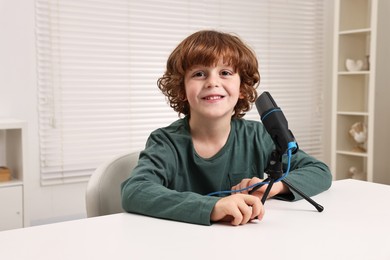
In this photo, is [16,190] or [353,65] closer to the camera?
[16,190]

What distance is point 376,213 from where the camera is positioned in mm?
1069

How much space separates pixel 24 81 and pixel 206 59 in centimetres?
181

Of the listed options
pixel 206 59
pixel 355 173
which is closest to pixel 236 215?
pixel 206 59

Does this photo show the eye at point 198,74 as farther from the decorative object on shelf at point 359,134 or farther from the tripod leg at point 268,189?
the decorative object on shelf at point 359,134

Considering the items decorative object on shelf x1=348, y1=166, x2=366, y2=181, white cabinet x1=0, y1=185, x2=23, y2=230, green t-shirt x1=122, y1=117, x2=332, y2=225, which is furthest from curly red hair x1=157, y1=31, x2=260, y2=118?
decorative object on shelf x1=348, y1=166, x2=366, y2=181

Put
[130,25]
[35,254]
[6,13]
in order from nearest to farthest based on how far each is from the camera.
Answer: [35,254] → [6,13] → [130,25]

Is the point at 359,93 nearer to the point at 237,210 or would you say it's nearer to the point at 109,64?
the point at 109,64

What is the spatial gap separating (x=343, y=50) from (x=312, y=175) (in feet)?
8.44

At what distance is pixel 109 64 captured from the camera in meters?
3.10

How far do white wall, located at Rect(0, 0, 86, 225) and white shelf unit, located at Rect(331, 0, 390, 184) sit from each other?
2.14 m

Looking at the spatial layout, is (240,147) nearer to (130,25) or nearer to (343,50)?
(130,25)

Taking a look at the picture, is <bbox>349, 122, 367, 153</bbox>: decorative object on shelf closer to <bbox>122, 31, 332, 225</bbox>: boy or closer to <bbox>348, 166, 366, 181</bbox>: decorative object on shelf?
<bbox>348, 166, 366, 181</bbox>: decorative object on shelf

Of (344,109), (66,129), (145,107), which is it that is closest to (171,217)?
(66,129)

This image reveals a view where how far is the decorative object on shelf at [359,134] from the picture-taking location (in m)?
3.58
